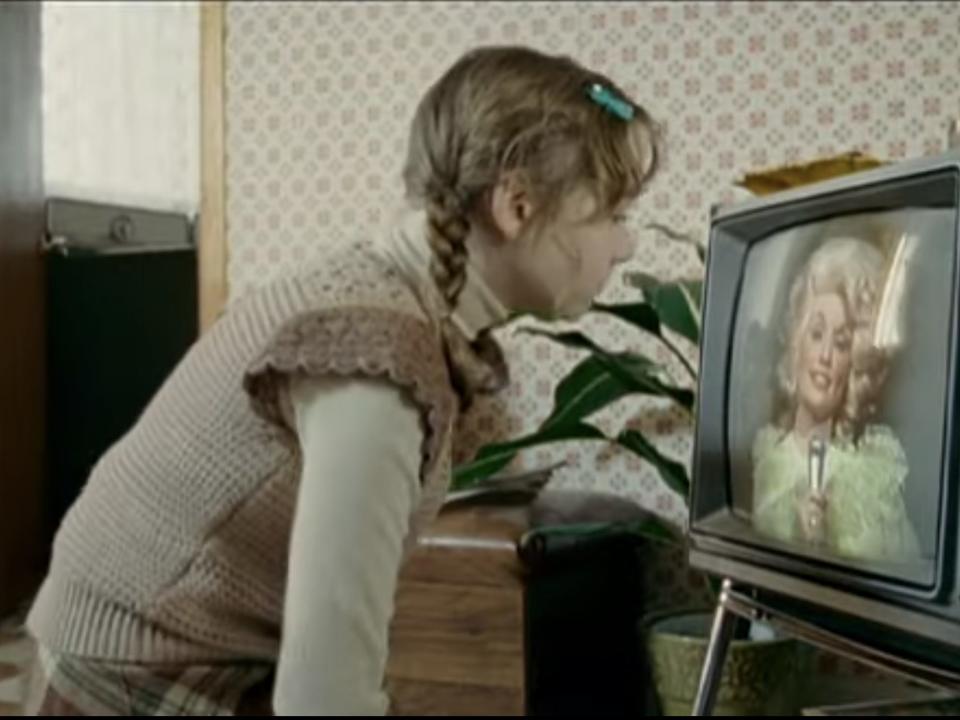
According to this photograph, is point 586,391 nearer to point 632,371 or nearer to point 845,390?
point 632,371

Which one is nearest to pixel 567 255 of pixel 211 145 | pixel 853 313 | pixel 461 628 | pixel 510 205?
pixel 510 205

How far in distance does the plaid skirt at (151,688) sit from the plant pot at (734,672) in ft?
2.63

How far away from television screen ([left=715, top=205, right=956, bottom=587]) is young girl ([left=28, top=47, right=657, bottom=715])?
20 cm

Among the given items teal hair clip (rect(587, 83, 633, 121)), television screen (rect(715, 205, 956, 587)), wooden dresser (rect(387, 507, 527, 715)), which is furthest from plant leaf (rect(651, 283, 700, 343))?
teal hair clip (rect(587, 83, 633, 121))

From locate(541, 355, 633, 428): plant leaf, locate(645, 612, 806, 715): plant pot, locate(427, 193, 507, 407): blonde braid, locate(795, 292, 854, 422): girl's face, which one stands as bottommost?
locate(645, 612, 806, 715): plant pot

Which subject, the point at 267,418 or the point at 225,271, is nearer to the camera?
the point at 267,418

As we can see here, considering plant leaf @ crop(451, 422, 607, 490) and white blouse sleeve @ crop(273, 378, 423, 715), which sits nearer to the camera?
white blouse sleeve @ crop(273, 378, 423, 715)

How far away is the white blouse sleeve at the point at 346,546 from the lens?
2.34ft

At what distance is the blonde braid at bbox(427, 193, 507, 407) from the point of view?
84 centimetres

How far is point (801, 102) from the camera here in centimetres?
176

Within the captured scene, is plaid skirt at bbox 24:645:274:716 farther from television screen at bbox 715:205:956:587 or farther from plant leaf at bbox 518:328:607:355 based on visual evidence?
plant leaf at bbox 518:328:607:355

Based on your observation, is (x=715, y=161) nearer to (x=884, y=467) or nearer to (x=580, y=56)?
(x=580, y=56)

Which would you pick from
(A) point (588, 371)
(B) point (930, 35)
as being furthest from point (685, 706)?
(B) point (930, 35)

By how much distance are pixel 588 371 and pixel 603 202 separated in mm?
793
